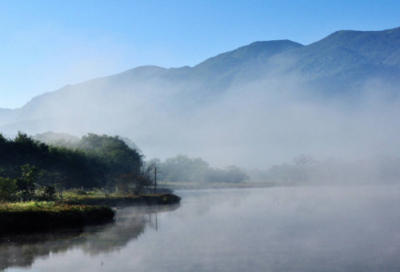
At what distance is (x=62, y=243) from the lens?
27.7m

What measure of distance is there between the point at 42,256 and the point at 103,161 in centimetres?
7359

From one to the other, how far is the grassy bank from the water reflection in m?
1.40

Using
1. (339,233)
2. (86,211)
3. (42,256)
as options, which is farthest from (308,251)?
(86,211)

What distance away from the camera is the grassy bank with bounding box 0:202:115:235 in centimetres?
3133

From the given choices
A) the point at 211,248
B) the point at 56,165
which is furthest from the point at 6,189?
the point at 56,165

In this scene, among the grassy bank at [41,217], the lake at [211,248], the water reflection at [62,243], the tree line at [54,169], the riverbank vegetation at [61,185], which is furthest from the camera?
the tree line at [54,169]

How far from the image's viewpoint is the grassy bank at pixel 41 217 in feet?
103

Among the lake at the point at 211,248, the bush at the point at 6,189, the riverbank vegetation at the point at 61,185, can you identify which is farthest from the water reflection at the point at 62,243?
the bush at the point at 6,189

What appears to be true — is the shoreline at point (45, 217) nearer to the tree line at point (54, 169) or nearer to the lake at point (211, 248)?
the lake at point (211, 248)

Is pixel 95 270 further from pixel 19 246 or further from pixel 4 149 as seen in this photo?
pixel 4 149

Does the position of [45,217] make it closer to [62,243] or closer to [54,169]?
[62,243]

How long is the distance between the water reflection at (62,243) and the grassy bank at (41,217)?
140 centimetres

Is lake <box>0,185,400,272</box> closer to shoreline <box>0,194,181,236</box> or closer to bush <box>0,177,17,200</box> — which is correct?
shoreline <box>0,194,181,236</box>

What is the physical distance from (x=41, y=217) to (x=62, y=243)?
6.96 m
